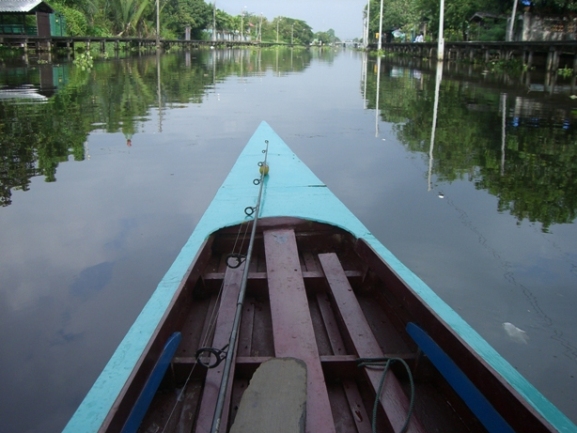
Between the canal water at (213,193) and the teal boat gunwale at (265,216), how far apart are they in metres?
0.27

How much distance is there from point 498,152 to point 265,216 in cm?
543

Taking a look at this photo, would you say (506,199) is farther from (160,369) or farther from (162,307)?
(160,369)

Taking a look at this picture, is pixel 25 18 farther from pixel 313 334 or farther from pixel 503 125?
pixel 313 334

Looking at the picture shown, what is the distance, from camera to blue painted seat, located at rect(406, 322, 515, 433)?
2.02m

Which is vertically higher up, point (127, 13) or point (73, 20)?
point (127, 13)

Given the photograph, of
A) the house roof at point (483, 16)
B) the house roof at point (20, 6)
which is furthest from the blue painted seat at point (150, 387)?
the house roof at point (483, 16)

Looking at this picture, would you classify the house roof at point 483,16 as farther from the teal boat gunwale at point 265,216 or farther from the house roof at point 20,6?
the teal boat gunwale at point 265,216

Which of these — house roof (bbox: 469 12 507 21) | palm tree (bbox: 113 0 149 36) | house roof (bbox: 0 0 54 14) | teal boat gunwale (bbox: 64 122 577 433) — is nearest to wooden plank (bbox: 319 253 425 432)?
teal boat gunwale (bbox: 64 122 577 433)

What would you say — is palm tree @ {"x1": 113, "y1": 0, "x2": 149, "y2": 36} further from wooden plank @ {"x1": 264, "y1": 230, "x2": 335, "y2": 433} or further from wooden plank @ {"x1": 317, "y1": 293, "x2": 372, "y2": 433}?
wooden plank @ {"x1": 317, "y1": 293, "x2": 372, "y2": 433}

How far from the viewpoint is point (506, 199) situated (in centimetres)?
627

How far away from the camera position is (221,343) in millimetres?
2898

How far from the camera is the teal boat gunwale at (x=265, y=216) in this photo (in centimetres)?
258

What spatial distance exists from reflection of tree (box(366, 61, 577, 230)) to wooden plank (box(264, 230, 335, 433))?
122 inches

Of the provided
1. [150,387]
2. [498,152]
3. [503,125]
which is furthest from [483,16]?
[150,387]
